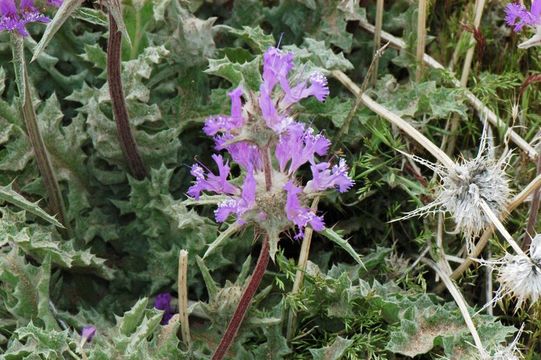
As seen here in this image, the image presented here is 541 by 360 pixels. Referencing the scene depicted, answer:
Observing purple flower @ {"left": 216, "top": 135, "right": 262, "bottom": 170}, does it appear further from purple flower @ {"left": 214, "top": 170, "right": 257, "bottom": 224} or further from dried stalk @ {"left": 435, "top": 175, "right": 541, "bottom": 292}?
dried stalk @ {"left": 435, "top": 175, "right": 541, "bottom": 292}

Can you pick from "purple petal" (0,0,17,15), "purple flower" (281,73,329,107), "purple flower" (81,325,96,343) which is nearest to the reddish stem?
"purple flower" (281,73,329,107)

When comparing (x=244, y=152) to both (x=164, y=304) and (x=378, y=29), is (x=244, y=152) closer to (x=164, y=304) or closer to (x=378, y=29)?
(x=164, y=304)

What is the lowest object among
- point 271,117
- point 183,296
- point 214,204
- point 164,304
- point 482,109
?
point 164,304

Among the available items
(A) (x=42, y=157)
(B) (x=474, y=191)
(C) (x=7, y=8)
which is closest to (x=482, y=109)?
(B) (x=474, y=191)

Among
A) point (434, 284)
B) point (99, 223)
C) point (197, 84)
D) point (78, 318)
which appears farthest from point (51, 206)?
point (434, 284)

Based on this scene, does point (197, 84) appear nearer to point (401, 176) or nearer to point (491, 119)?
point (401, 176)

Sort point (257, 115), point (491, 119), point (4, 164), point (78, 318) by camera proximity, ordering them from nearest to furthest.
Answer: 1. point (257, 115)
2. point (78, 318)
3. point (4, 164)
4. point (491, 119)
